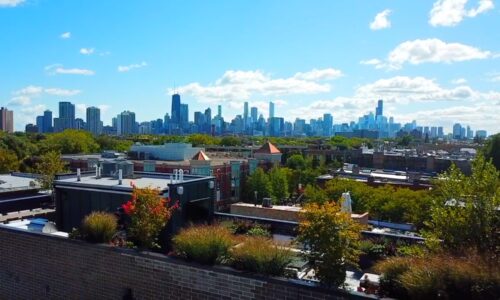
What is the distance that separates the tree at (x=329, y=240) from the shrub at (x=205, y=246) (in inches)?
67.9

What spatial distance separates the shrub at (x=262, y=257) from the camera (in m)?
7.83

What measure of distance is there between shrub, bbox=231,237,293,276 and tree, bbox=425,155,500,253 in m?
3.03

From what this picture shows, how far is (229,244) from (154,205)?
2262 mm

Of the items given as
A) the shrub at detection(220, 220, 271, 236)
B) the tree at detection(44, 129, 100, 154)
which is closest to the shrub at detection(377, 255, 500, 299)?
the shrub at detection(220, 220, 271, 236)

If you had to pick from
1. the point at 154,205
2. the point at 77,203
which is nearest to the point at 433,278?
the point at 154,205

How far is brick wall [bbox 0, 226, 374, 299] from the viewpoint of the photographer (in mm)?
7797

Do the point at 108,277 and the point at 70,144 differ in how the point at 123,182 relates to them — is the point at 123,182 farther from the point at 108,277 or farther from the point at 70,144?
the point at 70,144

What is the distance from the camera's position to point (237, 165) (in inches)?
2472

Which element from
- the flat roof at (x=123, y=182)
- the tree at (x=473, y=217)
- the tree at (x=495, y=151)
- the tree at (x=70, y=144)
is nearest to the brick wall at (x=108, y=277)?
→ the tree at (x=473, y=217)

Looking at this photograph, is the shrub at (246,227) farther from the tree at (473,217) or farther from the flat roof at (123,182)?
the tree at (473,217)

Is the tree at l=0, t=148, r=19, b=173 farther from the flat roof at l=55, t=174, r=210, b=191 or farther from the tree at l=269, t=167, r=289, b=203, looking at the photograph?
the flat roof at l=55, t=174, r=210, b=191

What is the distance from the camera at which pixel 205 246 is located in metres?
8.41

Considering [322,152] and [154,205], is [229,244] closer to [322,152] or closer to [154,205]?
[154,205]

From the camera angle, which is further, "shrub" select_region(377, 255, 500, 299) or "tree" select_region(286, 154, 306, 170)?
"tree" select_region(286, 154, 306, 170)
